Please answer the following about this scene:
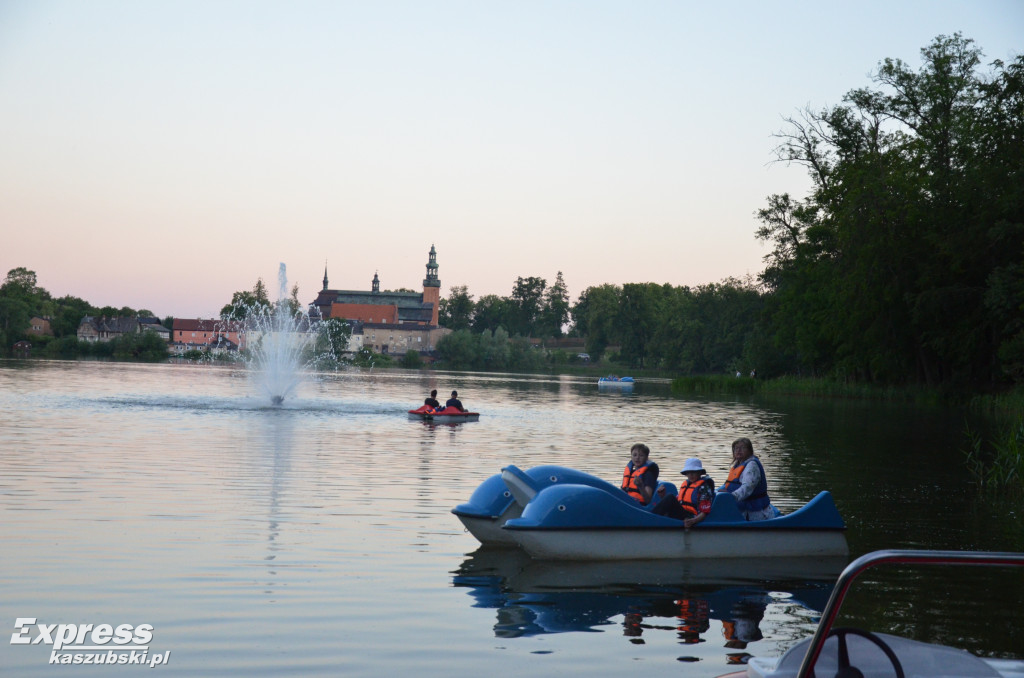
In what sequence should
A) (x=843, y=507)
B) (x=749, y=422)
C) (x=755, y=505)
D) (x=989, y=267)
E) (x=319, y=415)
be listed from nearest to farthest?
(x=755, y=505) < (x=843, y=507) < (x=319, y=415) < (x=749, y=422) < (x=989, y=267)

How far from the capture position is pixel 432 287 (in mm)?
187625

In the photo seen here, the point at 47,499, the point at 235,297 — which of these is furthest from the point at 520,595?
the point at 235,297

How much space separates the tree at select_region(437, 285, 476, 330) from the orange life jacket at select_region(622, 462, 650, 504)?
177 metres

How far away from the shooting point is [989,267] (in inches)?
1714

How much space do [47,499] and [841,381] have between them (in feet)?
157

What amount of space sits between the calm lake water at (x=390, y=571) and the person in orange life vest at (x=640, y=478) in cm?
139

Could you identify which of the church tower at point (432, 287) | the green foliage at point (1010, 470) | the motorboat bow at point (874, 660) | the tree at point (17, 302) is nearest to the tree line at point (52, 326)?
the tree at point (17, 302)

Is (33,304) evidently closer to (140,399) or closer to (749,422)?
(140,399)

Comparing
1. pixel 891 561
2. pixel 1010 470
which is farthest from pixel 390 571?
pixel 1010 470

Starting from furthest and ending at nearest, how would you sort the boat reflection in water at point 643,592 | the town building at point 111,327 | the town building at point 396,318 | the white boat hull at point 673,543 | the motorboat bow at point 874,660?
the town building at point 396,318, the town building at point 111,327, the white boat hull at point 673,543, the boat reflection in water at point 643,592, the motorboat bow at point 874,660

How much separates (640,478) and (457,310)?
594 feet

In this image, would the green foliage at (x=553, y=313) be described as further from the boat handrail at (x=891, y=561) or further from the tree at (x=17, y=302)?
the boat handrail at (x=891, y=561)

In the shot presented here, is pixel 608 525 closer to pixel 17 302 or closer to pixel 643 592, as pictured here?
pixel 643 592

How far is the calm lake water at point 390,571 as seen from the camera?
23.7 feet
